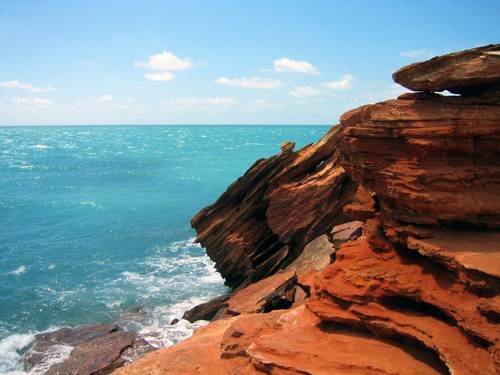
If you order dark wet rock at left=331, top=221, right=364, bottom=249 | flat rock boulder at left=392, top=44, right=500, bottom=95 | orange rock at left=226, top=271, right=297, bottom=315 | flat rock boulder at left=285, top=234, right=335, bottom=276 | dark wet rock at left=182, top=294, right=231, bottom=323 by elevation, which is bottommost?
dark wet rock at left=182, top=294, right=231, bottom=323

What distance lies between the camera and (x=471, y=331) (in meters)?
8.77

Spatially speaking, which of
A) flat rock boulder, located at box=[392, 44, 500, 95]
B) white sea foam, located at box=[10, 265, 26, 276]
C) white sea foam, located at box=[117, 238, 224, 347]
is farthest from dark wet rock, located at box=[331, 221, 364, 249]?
white sea foam, located at box=[10, 265, 26, 276]

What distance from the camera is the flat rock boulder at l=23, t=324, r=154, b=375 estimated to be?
19234 millimetres

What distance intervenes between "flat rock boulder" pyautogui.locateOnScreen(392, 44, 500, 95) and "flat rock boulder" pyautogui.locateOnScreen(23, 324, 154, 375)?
1643 centimetres

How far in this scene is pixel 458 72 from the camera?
1012cm

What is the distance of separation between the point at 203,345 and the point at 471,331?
8.78m

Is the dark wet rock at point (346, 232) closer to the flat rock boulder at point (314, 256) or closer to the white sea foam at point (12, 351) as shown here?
the flat rock boulder at point (314, 256)

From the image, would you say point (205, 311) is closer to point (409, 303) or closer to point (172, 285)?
point (172, 285)

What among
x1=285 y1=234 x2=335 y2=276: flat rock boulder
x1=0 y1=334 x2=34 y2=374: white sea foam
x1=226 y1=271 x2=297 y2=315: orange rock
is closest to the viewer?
x1=226 y1=271 x2=297 y2=315: orange rock

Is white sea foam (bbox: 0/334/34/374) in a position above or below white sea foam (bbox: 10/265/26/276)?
below

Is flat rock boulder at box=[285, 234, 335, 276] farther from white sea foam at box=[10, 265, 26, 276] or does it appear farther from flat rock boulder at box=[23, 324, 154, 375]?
white sea foam at box=[10, 265, 26, 276]

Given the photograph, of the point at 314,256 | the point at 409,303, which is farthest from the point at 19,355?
the point at 409,303

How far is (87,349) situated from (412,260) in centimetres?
1608

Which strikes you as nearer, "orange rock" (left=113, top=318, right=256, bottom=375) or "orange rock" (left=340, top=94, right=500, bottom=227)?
"orange rock" (left=340, top=94, right=500, bottom=227)
